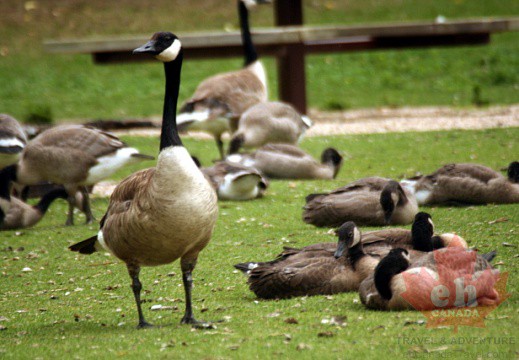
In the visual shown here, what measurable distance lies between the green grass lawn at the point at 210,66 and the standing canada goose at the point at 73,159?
7785 millimetres

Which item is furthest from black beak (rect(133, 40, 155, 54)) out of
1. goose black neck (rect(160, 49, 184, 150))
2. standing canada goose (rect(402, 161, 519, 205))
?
standing canada goose (rect(402, 161, 519, 205))

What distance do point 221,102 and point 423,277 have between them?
8.16 metres

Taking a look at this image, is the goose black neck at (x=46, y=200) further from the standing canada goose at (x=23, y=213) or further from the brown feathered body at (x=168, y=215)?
the brown feathered body at (x=168, y=215)

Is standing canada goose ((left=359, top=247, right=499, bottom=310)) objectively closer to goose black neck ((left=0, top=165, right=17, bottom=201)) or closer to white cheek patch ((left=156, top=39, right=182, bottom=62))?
white cheek patch ((left=156, top=39, right=182, bottom=62))

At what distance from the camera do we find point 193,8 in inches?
1141

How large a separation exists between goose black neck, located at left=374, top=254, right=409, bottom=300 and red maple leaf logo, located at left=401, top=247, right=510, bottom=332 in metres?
0.07

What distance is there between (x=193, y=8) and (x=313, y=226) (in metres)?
21.2

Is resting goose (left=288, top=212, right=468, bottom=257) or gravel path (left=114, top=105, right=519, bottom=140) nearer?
resting goose (left=288, top=212, right=468, bottom=257)

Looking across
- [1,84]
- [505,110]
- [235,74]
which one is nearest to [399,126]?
[505,110]

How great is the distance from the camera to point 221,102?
13.2 m

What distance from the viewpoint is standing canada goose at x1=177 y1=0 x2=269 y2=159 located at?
13.0 meters

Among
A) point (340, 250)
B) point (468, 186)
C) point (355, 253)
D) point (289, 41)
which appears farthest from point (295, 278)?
point (289, 41)

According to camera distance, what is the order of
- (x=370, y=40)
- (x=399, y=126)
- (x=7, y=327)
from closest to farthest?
(x=7, y=327) < (x=399, y=126) < (x=370, y=40)

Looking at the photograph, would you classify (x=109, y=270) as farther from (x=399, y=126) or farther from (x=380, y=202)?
(x=399, y=126)
